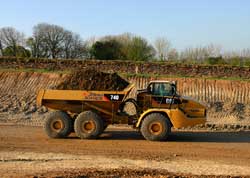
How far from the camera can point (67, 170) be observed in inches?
383

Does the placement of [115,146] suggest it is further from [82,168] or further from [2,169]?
[2,169]

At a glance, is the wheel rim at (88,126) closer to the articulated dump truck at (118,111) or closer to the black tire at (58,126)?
the articulated dump truck at (118,111)

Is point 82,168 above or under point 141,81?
under

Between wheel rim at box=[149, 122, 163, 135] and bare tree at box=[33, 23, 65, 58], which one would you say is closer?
wheel rim at box=[149, 122, 163, 135]

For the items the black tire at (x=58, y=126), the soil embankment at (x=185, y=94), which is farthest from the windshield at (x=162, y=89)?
the soil embankment at (x=185, y=94)

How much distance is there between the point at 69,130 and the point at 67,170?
4582mm

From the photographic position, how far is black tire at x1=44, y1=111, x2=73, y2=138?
46.5ft

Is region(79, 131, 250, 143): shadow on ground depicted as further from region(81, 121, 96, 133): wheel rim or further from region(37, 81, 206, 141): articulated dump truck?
region(37, 81, 206, 141): articulated dump truck

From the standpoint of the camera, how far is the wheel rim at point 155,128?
13.8 metres

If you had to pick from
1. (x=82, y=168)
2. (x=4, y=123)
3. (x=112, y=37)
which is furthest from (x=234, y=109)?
(x=112, y=37)

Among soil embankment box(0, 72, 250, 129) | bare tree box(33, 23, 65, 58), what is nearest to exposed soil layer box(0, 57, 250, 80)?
soil embankment box(0, 72, 250, 129)

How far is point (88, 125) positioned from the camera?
554 inches

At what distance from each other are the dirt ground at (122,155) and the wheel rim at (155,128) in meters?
0.36

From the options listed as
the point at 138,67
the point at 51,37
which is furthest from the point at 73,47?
the point at 138,67
